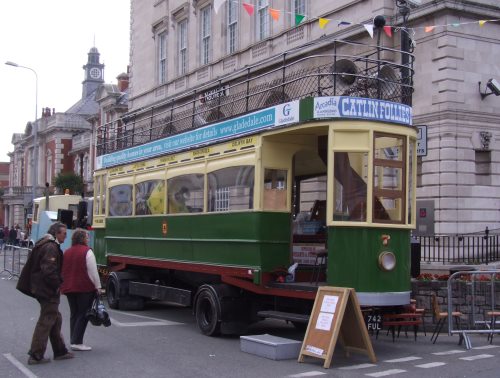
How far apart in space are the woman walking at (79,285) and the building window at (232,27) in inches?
852

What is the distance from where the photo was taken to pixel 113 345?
10.2m

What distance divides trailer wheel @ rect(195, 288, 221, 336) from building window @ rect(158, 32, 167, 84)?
2635cm

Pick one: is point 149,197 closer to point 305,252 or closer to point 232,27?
point 305,252

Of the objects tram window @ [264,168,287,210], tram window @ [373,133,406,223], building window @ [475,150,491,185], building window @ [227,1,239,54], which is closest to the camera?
tram window @ [373,133,406,223]

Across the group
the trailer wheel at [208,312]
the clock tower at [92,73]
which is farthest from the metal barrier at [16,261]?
the clock tower at [92,73]

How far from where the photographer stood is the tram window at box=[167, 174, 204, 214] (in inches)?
469

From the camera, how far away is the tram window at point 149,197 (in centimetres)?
1321

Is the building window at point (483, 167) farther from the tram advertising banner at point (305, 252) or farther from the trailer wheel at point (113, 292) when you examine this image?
the trailer wheel at point (113, 292)

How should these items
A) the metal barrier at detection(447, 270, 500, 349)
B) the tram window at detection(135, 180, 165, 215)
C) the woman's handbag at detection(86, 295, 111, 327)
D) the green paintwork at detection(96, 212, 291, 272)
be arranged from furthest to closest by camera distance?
the tram window at detection(135, 180, 165, 215) < the metal barrier at detection(447, 270, 500, 349) < the green paintwork at detection(96, 212, 291, 272) < the woman's handbag at detection(86, 295, 111, 327)

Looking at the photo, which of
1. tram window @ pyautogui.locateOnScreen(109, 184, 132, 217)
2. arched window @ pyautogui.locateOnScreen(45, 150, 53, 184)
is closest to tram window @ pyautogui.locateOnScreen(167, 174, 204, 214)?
tram window @ pyautogui.locateOnScreen(109, 184, 132, 217)

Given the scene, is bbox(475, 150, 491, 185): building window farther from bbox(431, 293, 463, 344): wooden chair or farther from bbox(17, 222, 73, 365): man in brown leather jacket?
bbox(17, 222, 73, 365): man in brown leather jacket

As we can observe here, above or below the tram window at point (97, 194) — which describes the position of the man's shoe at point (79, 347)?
below

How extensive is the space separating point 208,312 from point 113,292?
4.14 meters

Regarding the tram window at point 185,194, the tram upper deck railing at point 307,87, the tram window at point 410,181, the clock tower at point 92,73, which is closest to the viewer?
the tram window at point 410,181
